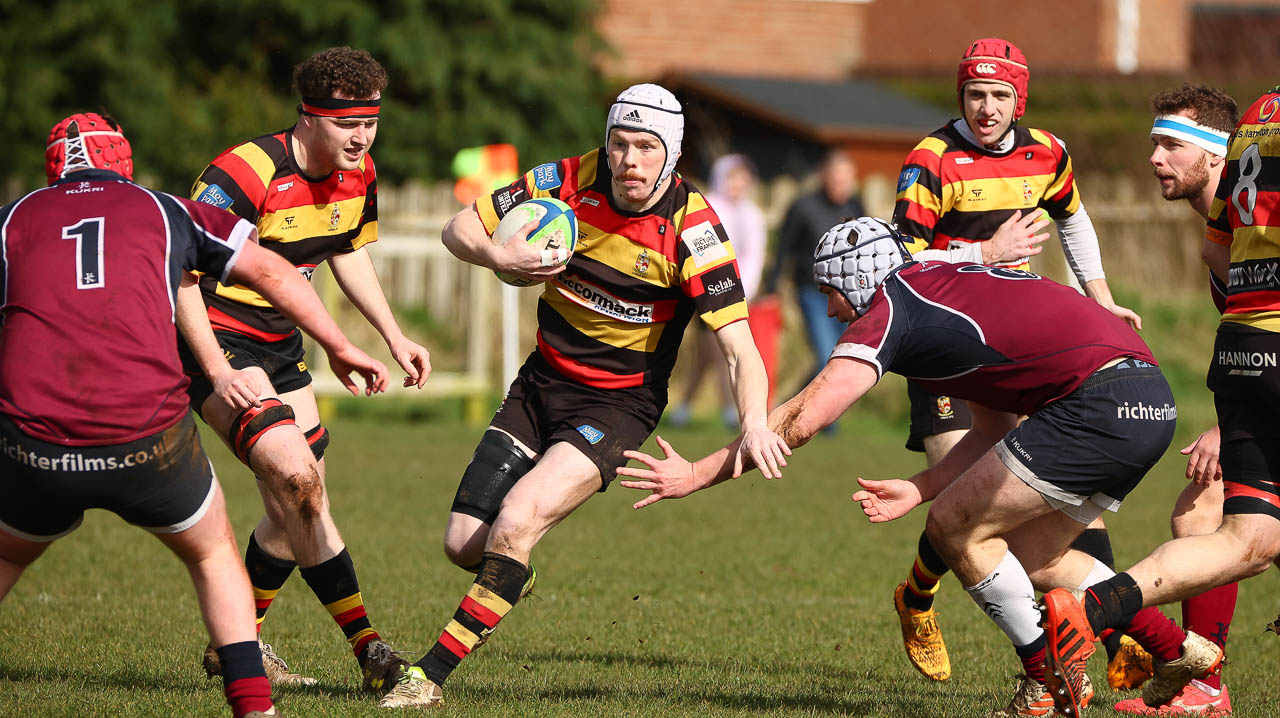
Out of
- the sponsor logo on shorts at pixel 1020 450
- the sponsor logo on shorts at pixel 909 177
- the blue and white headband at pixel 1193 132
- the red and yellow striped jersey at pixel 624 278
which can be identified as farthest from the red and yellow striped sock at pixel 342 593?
the blue and white headband at pixel 1193 132

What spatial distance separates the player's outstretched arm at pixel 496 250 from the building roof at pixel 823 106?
17.3 m

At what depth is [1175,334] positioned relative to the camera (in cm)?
1819

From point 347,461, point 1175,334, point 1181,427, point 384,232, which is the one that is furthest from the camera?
point 1175,334

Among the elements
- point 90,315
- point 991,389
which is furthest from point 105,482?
point 991,389

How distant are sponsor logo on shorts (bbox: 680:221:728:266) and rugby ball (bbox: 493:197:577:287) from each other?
18.1 inches

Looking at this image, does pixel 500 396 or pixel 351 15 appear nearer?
pixel 500 396

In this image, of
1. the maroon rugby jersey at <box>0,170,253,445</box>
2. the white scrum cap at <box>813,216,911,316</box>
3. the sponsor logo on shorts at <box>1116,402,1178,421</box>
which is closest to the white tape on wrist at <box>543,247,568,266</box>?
the white scrum cap at <box>813,216,911,316</box>

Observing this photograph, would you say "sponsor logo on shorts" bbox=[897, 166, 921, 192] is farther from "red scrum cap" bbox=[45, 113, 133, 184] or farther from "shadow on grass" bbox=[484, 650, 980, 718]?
"red scrum cap" bbox=[45, 113, 133, 184]

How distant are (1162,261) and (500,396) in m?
9.15

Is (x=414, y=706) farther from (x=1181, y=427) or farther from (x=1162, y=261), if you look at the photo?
(x=1162, y=261)

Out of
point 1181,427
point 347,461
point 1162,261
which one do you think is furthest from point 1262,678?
point 1162,261

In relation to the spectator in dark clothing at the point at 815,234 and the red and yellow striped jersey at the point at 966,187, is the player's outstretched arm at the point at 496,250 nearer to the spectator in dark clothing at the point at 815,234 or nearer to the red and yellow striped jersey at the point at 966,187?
the red and yellow striped jersey at the point at 966,187

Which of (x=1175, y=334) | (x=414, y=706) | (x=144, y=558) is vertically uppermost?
(x=414, y=706)

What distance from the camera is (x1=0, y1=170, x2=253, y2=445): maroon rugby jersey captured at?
431 centimetres
